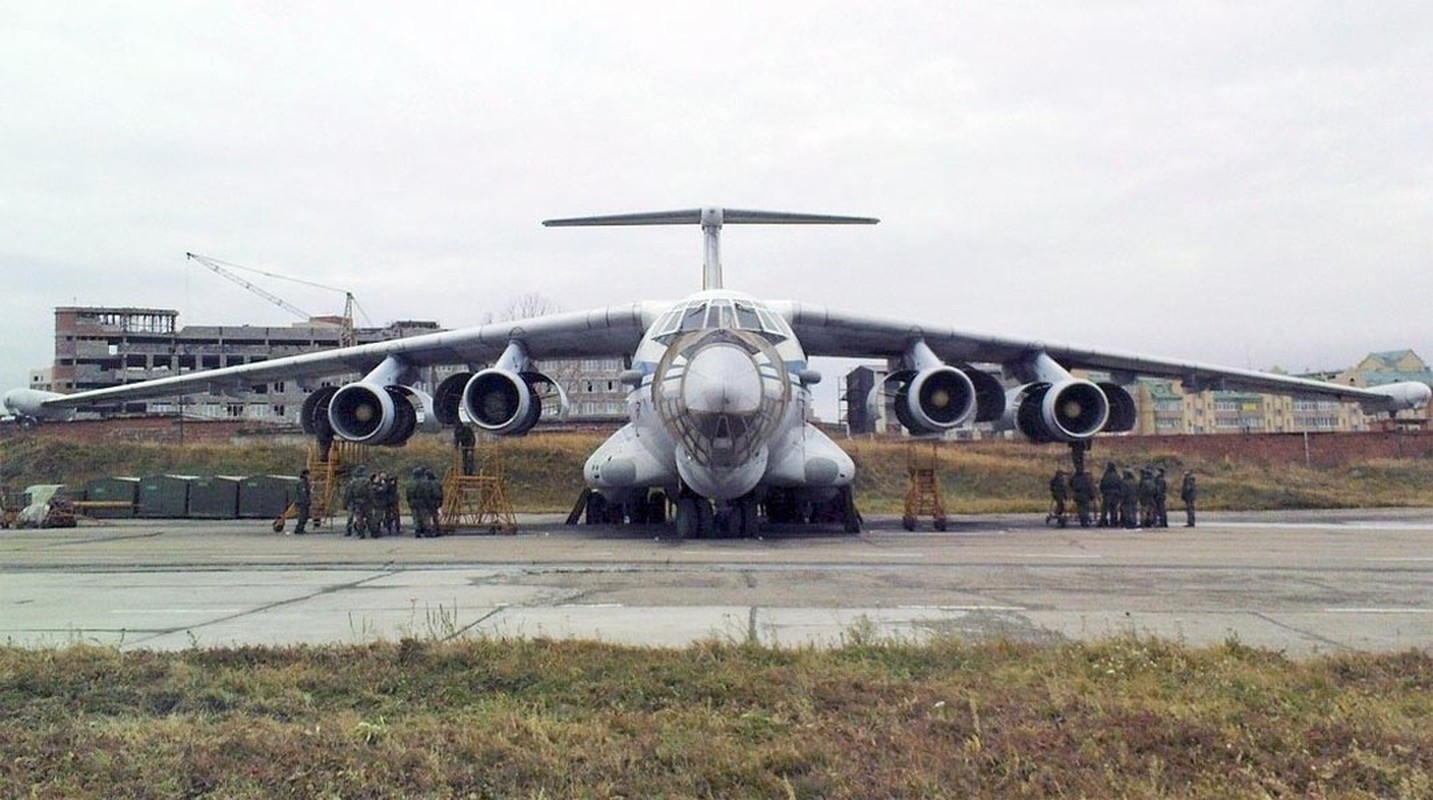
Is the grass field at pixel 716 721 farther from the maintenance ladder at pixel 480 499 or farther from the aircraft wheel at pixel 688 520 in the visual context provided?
the maintenance ladder at pixel 480 499

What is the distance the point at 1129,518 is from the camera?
22312 mm

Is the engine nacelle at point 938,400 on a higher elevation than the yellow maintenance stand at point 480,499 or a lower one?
higher

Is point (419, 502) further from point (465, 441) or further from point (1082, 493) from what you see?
point (1082, 493)

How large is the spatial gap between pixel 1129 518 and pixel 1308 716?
61.5 feet

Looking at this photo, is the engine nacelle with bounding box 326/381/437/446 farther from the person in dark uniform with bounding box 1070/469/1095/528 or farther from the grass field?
the grass field

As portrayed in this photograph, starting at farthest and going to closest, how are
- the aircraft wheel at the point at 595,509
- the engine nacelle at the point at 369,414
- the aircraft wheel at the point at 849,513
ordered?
the aircraft wheel at the point at 595,509, the engine nacelle at the point at 369,414, the aircraft wheel at the point at 849,513

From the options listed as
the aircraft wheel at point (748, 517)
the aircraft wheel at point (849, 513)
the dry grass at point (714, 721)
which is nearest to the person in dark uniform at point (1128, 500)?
the aircraft wheel at point (849, 513)

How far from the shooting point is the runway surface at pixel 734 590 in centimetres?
743

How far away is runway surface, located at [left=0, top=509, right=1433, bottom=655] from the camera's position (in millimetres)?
7430

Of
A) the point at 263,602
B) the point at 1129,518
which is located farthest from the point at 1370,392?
the point at 263,602

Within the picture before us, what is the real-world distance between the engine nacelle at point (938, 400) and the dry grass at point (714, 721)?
14.0m

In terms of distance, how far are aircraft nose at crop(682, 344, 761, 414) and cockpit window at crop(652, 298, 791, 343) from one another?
1562 millimetres

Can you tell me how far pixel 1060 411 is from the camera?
21.4m

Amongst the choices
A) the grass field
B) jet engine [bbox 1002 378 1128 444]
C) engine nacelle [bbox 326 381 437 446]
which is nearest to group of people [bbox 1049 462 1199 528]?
jet engine [bbox 1002 378 1128 444]
